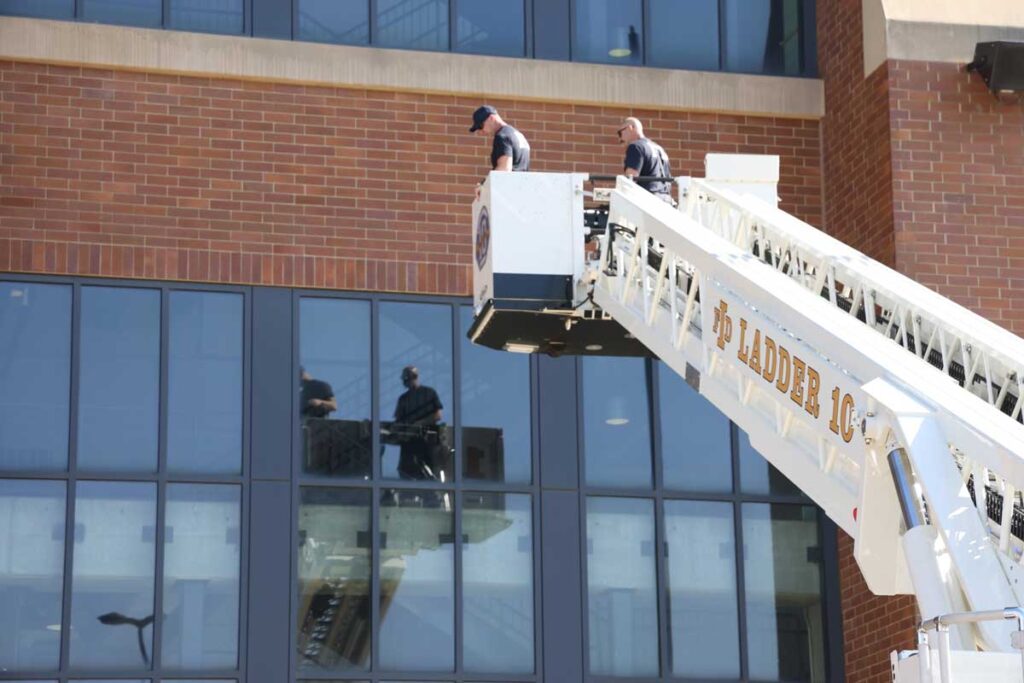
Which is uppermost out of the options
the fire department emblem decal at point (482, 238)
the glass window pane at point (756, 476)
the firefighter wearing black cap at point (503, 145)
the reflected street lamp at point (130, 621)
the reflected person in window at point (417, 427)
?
the firefighter wearing black cap at point (503, 145)

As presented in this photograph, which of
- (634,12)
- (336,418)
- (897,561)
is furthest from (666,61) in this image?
(897,561)

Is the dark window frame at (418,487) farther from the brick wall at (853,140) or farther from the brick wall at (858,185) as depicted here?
the brick wall at (853,140)

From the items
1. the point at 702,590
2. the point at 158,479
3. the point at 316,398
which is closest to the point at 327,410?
the point at 316,398

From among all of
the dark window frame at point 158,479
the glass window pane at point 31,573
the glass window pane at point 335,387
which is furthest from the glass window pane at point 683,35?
the glass window pane at point 31,573

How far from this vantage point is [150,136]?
1745cm

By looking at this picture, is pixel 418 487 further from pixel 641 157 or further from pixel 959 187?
pixel 959 187

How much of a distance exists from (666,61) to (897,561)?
10826 mm

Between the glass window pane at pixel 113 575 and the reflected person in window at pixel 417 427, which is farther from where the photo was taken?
the reflected person in window at pixel 417 427

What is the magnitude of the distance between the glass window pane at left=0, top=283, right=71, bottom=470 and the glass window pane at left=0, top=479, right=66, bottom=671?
0.27 meters

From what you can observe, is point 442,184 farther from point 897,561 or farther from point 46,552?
point 897,561

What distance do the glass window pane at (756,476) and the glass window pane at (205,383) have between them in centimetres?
469

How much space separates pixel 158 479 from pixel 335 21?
4.79m

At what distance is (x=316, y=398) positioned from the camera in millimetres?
17156

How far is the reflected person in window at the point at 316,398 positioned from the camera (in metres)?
17.1
